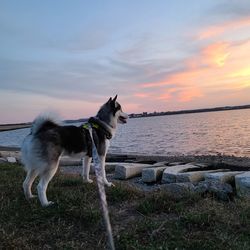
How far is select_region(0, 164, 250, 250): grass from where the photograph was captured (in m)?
4.06

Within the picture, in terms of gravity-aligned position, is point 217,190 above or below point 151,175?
above

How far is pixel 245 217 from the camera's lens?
473 cm

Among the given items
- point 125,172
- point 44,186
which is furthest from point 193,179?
point 44,186

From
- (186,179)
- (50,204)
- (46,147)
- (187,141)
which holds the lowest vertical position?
(187,141)

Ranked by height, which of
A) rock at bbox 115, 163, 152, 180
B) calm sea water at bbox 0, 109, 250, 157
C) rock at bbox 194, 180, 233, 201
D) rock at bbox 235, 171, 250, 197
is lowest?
calm sea water at bbox 0, 109, 250, 157

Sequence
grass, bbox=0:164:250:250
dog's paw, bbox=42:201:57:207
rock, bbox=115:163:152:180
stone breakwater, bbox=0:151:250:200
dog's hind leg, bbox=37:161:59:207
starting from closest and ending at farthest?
grass, bbox=0:164:250:250 < dog's paw, bbox=42:201:57:207 < dog's hind leg, bbox=37:161:59:207 < stone breakwater, bbox=0:151:250:200 < rock, bbox=115:163:152:180

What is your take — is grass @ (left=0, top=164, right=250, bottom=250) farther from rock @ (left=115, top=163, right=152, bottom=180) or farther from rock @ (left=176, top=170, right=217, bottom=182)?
rock @ (left=115, top=163, right=152, bottom=180)

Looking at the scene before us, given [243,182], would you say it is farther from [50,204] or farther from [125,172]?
[50,204]

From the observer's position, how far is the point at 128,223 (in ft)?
15.7

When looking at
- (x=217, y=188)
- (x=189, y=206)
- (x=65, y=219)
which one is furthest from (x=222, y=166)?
(x=65, y=219)

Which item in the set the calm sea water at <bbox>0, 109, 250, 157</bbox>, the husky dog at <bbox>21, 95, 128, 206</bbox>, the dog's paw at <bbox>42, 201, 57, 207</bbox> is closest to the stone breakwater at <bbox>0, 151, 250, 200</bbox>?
the husky dog at <bbox>21, 95, 128, 206</bbox>

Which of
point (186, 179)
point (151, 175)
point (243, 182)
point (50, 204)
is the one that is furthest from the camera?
point (151, 175)

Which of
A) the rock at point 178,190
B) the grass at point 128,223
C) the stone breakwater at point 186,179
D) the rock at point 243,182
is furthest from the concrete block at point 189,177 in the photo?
the grass at point 128,223

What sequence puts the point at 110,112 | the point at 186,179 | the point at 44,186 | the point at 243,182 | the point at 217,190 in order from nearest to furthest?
1. the point at 44,186
2. the point at 217,190
3. the point at 110,112
4. the point at 243,182
5. the point at 186,179
